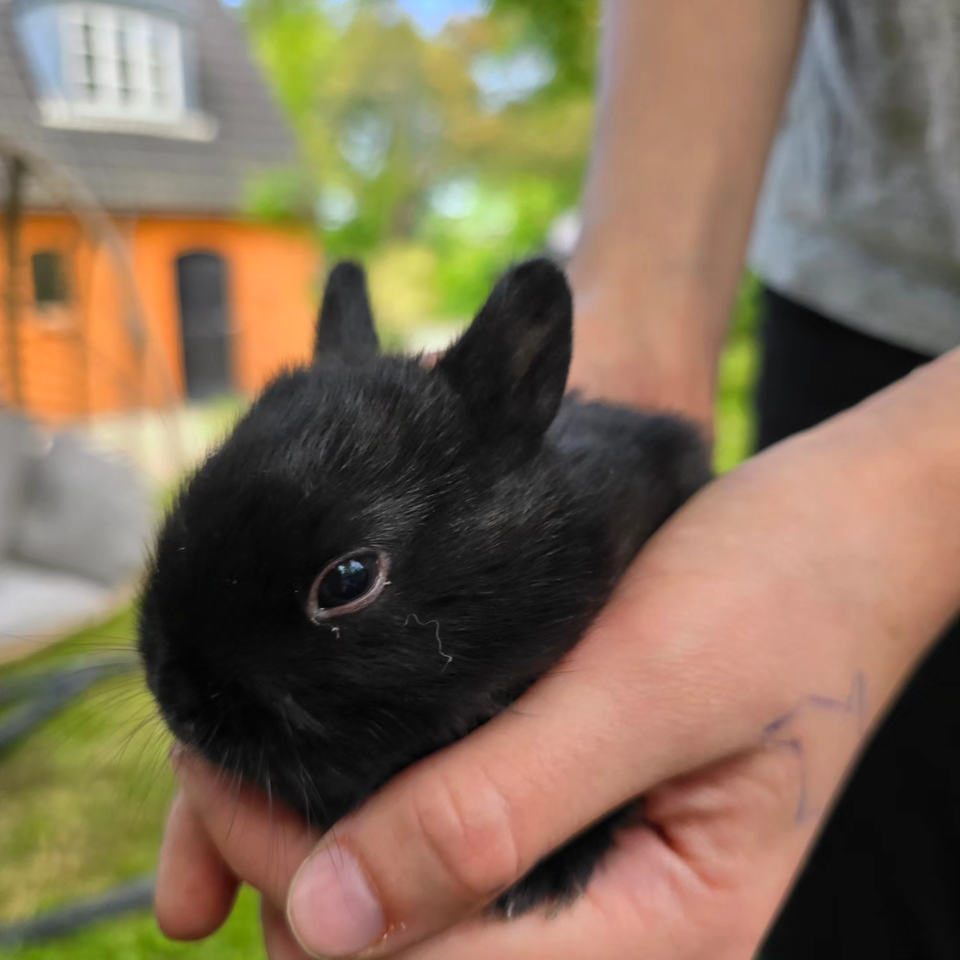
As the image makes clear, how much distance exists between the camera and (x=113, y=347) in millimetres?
5262

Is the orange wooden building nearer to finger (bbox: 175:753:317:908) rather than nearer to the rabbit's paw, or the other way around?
finger (bbox: 175:753:317:908)

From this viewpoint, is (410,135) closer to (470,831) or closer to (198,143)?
(198,143)

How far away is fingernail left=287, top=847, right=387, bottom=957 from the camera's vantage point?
0.90 meters

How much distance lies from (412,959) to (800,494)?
2.17ft

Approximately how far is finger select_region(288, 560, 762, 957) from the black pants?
75 centimetres

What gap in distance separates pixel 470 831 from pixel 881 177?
1.18 m

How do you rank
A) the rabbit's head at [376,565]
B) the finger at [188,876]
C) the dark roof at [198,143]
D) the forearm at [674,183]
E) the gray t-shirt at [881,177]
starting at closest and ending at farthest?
1. the rabbit's head at [376,565]
2. the finger at [188,876]
3. the gray t-shirt at [881,177]
4. the forearm at [674,183]
5. the dark roof at [198,143]

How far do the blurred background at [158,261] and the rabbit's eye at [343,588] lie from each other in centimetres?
28

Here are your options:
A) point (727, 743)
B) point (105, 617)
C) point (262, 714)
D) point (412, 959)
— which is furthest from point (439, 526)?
point (105, 617)

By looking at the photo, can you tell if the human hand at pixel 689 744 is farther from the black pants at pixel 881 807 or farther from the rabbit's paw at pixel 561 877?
the black pants at pixel 881 807

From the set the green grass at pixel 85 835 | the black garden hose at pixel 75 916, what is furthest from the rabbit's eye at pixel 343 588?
the black garden hose at pixel 75 916

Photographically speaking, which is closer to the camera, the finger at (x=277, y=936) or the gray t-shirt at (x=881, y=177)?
the finger at (x=277, y=936)

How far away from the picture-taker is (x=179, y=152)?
9.02 m

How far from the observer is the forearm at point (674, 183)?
1.37m
